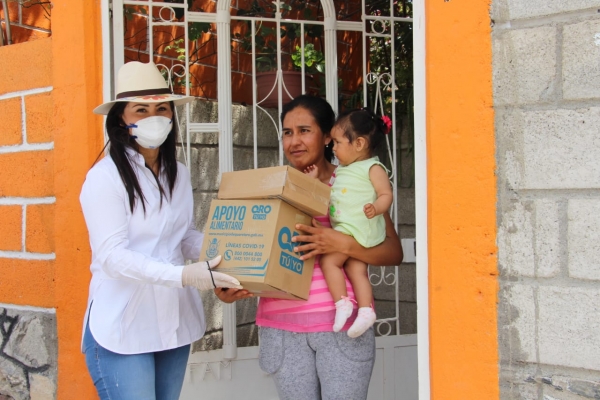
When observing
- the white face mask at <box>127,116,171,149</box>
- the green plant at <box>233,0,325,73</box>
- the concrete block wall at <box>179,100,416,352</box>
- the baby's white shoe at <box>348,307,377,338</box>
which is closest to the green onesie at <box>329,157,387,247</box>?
the baby's white shoe at <box>348,307,377,338</box>

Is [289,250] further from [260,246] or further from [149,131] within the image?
[149,131]

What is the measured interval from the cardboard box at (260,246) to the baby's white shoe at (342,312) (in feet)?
0.44

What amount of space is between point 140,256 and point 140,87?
709mm

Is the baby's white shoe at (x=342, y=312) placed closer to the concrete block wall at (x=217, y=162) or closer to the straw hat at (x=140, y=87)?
the straw hat at (x=140, y=87)

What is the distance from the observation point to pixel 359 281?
8.58ft

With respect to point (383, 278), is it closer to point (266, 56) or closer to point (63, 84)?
point (266, 56)

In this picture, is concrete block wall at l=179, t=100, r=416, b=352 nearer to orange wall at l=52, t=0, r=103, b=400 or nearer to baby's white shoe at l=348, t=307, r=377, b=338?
orange wall at l=52, t=0, r=103, b=400

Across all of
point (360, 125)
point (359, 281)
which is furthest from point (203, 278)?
point (360, 125)

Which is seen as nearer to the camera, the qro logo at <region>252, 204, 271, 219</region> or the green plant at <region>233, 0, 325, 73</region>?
the qro logo at <region>252, 204, 271, 219</region>

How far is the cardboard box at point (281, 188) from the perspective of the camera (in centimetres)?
233

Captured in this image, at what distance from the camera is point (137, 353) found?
2.41 m

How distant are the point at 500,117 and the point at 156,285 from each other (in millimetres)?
1433

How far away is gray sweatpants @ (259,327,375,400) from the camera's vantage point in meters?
2.47

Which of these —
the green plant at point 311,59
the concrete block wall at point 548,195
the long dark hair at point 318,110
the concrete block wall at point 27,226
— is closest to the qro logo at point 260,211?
the long dark hair at point 318,110
